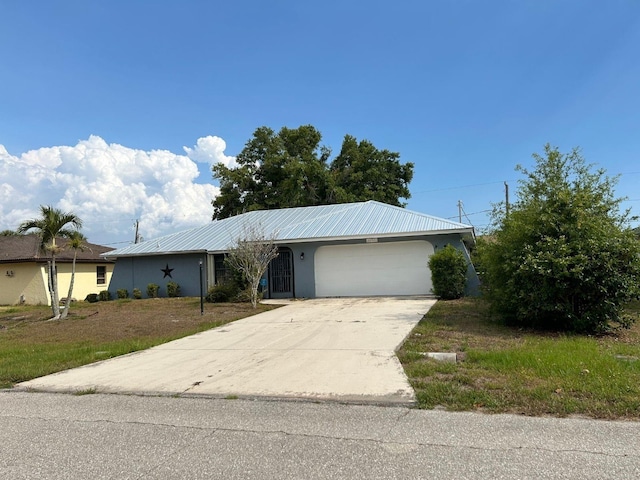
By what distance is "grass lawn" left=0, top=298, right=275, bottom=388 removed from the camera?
806 centimetres

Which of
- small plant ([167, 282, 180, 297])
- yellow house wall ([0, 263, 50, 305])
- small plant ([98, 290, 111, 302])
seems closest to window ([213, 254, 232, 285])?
small plant ([167, 282, 180, 297])

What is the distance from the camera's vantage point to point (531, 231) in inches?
364

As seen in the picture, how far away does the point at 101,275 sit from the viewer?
2614 cm

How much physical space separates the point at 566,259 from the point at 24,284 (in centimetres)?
2469

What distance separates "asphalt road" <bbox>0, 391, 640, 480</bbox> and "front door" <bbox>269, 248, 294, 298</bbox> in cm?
1388

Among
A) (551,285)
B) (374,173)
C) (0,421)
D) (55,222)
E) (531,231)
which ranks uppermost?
(374,173)

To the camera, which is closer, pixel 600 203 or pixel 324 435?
pixel 324 435

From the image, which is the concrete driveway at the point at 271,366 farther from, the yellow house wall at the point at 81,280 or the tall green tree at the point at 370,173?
the tall green tree at the point at 370,173

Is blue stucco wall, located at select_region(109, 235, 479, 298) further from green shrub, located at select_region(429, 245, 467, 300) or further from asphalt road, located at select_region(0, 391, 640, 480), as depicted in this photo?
asphalt road, located at select_region(0, 391, 640, 480)

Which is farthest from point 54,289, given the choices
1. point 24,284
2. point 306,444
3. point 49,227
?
point 306,444

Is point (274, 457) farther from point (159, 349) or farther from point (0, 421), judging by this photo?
point (159, 349)

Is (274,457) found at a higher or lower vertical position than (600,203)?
lower

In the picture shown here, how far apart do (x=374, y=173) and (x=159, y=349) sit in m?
26.6

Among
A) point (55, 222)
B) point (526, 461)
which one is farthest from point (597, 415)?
point (55, 222)
